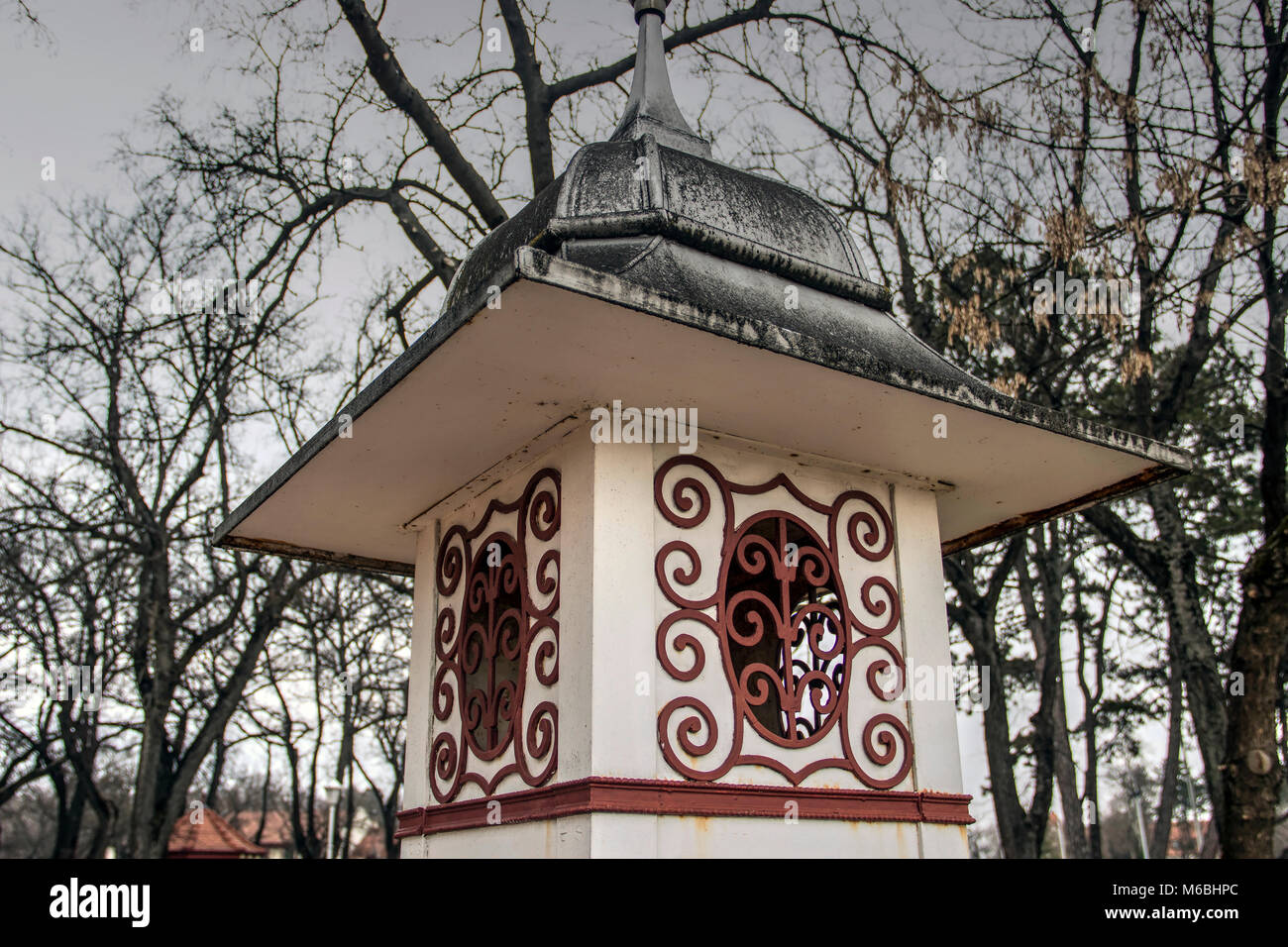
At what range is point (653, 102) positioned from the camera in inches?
177

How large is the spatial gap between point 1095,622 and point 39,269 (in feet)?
58.9

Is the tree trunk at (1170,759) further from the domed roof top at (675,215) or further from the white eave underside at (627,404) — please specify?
the domed roof top at (675,215)

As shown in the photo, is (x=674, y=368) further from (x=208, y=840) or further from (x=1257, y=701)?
(x=208, y=840)

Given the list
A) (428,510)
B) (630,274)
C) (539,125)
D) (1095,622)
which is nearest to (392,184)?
(539,125)

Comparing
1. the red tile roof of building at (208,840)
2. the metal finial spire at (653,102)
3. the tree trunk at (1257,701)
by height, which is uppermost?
the metal finial spire at (653,102)

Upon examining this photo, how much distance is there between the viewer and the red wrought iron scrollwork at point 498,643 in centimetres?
357

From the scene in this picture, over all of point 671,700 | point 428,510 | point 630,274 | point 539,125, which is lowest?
point 671,700

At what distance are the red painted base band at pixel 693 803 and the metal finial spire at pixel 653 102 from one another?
2435mm

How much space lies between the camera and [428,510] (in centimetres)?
452

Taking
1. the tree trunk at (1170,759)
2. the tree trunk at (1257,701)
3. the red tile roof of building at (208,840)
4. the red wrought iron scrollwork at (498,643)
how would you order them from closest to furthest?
1. the red wrought iron scrollwork at (498,643)
2. the tree trunk at (1257,701)
3. the tree trunk at (1170,759)
4. the red tile roof of building at (208,840)

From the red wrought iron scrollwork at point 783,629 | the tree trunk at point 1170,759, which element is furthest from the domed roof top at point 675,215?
the tree trunk at point 1170,759

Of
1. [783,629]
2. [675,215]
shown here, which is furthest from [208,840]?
[675,215]

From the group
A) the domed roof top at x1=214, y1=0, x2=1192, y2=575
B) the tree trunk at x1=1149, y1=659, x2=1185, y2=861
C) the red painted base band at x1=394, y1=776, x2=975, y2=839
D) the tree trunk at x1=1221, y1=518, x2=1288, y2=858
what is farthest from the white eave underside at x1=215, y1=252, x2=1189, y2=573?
the tree trunk at x1=1149, y1=659, x2=1185, y2=861
